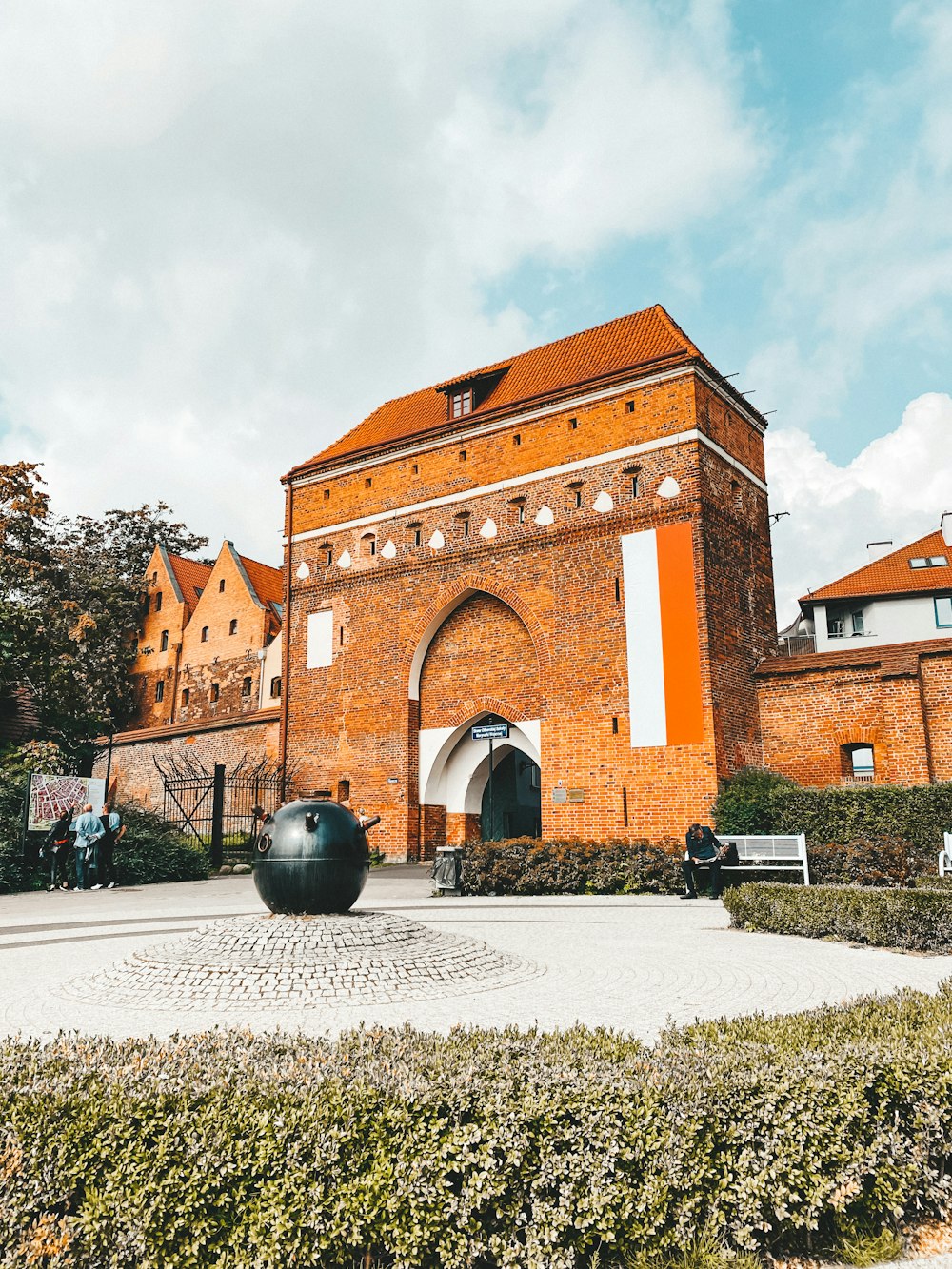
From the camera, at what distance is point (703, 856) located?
15898 mm

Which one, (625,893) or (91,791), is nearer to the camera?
(625,893)

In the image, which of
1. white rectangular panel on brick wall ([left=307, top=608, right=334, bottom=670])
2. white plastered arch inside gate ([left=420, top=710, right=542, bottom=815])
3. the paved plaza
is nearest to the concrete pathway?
the paved plaza

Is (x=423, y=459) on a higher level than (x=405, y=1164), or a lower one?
higher

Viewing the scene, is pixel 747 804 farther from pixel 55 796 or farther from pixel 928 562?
pixel 928 562

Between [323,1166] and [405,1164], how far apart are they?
0.97ft

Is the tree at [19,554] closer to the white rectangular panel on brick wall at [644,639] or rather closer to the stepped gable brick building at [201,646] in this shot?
the stepped gable brick building at [201,646]

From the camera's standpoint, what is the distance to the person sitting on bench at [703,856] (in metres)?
15.9

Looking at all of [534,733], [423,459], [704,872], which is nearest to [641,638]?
[534,733]

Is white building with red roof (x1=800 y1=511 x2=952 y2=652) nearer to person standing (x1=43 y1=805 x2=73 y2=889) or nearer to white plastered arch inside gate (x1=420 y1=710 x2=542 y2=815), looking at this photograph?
white plastered arch inside gate (x1=420 y1=710 x2=542 y2=815)

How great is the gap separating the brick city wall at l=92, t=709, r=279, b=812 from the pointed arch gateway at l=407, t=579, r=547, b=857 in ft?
19.4

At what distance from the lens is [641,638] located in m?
21.2

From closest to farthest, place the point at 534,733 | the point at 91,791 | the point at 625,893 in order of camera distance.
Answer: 1. the point at 625,893
2. the point at 91,791
3. the point at 534,733

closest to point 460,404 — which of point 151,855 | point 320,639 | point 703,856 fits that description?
point 320,639

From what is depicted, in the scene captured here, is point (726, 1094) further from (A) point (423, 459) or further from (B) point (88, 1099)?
(A) point (423, 459)
